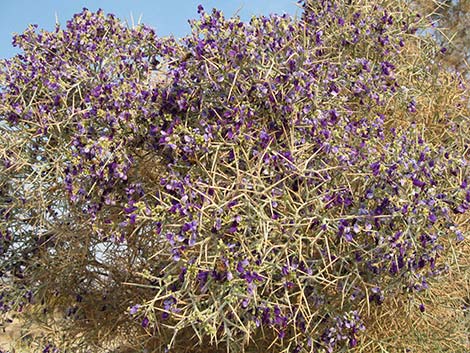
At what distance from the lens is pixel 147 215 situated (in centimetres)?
325

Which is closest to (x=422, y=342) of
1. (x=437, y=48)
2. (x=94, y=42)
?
(x=437, y=48)

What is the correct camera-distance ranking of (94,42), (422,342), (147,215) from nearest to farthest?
(147,215) → (422,342) → (94,42)

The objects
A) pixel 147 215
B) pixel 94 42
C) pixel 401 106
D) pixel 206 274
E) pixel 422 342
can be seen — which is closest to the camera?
pixel 206 274

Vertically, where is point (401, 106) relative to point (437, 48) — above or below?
below

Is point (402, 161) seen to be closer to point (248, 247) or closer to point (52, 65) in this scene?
point (248, 247)

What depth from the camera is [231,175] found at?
3.36 m

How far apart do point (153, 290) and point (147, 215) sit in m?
0.78

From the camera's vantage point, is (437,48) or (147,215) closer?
(147,215)

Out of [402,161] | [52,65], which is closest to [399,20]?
[402,161]

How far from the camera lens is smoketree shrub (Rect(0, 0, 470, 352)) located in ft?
10.1

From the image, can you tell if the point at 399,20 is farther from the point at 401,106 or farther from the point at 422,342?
the point at 422,342

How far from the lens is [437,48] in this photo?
4527mm

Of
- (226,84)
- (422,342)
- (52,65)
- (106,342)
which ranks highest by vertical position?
(52,65)

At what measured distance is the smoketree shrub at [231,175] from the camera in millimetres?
3080
